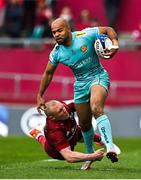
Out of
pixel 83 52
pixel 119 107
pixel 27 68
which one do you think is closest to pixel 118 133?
pixel 119 107

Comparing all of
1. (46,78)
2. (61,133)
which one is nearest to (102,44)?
(46,78)

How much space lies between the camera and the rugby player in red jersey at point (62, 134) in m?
13.9

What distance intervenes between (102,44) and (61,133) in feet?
5.03

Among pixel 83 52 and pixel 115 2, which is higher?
pixel 83 52

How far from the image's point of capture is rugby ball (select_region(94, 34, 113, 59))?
13695 mm

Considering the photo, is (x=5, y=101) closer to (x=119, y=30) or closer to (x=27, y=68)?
(x=27, y=68)

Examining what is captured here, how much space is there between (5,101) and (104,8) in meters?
4.40

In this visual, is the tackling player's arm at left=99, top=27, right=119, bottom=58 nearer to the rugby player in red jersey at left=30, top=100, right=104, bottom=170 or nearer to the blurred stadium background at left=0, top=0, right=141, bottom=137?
the rugby player in red jersey at left=30, top=100, right=104, bottom=170

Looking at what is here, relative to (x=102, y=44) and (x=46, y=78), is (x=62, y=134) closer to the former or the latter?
(x=46, y=78)

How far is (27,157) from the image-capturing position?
17391 mm

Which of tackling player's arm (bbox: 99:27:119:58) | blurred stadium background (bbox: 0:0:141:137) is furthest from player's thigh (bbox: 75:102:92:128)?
blurred stadium background (bbox: 0:0:141:137)

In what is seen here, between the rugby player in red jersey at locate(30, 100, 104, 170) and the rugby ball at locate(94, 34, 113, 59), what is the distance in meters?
0.99

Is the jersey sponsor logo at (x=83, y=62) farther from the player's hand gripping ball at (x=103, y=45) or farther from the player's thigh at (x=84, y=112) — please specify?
the player's thigh at (x=84, y=112)

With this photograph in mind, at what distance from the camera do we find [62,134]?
1420 cm
